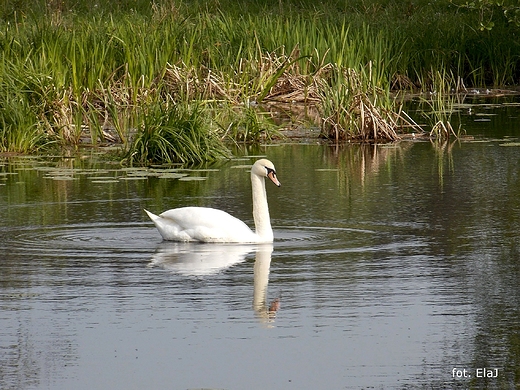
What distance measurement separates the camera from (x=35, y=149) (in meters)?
15.2

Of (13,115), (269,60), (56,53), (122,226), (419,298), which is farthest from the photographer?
(269,60)

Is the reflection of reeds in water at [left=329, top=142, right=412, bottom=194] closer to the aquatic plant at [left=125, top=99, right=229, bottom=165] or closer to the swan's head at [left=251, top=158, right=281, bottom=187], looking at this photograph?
the aquatic plant at [left=125, top=99, right=229, bottom=165]

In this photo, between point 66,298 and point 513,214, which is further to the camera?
point 513,214

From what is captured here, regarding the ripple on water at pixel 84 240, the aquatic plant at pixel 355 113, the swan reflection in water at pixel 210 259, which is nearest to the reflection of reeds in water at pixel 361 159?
the aquatic plant at pixel 355 113

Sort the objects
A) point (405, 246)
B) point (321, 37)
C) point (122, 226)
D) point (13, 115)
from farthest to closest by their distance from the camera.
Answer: point (321, 37) → point (13, 115) → point (122, 226) → point (405, 246)

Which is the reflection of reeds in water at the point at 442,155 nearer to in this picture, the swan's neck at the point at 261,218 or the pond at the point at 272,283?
the pond at the point at 272,283

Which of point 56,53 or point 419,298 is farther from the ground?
point 56,53

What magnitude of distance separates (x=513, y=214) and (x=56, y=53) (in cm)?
824

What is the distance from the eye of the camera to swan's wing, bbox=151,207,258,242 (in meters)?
9.26

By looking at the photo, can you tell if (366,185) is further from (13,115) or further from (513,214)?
(13,115)

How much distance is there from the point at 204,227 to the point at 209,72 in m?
8.48

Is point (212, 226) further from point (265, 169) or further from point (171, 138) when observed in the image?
point (171, 138)

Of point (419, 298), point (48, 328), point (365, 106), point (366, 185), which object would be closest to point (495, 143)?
point (365, 106)

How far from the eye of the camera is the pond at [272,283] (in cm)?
582
